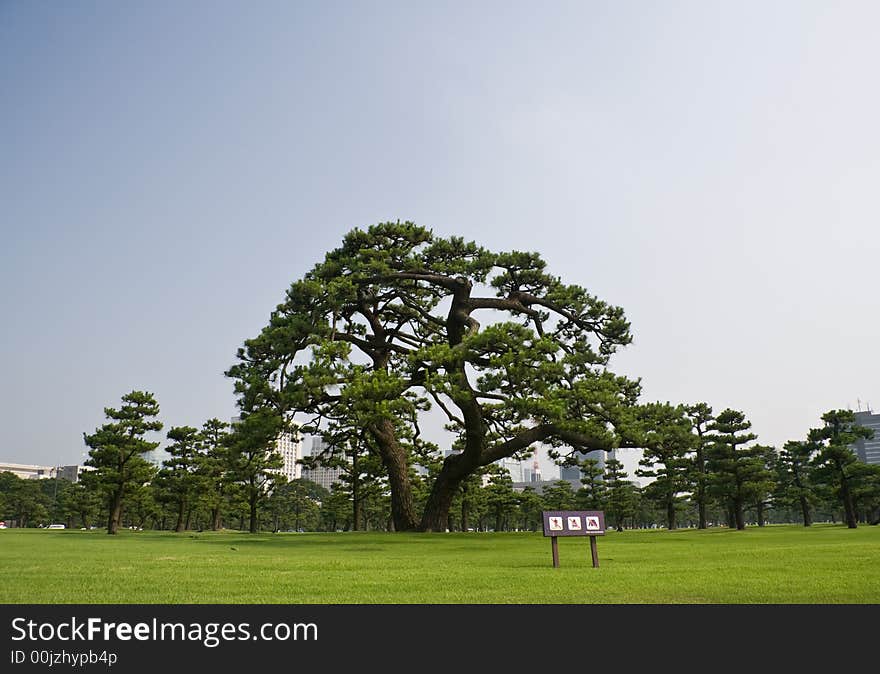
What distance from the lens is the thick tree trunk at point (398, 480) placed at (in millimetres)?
26375

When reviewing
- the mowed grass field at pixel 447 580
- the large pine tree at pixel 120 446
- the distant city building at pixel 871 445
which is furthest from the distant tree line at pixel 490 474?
the distant city building at pixel 871 445

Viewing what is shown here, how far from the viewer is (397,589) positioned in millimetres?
8422

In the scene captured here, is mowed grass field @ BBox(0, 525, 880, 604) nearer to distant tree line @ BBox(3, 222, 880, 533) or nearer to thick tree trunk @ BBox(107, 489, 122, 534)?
distant tree line @ BBox(3, 222, 880, 533)

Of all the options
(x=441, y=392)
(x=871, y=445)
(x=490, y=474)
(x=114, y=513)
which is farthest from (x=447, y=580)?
(x=871, y=445)

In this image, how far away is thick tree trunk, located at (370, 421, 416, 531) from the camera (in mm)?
26375

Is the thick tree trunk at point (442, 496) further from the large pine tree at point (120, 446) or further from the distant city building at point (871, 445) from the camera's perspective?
the distant city building at point (871, 445)

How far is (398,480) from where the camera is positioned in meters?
26.8

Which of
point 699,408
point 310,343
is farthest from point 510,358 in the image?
point 699,408

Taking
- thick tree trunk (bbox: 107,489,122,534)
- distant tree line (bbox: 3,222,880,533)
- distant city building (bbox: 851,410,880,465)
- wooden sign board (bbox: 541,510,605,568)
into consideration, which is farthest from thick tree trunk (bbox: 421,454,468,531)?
distant city building (bbox: 851,410,880,465)

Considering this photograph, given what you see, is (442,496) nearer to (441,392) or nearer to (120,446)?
(441,392)
